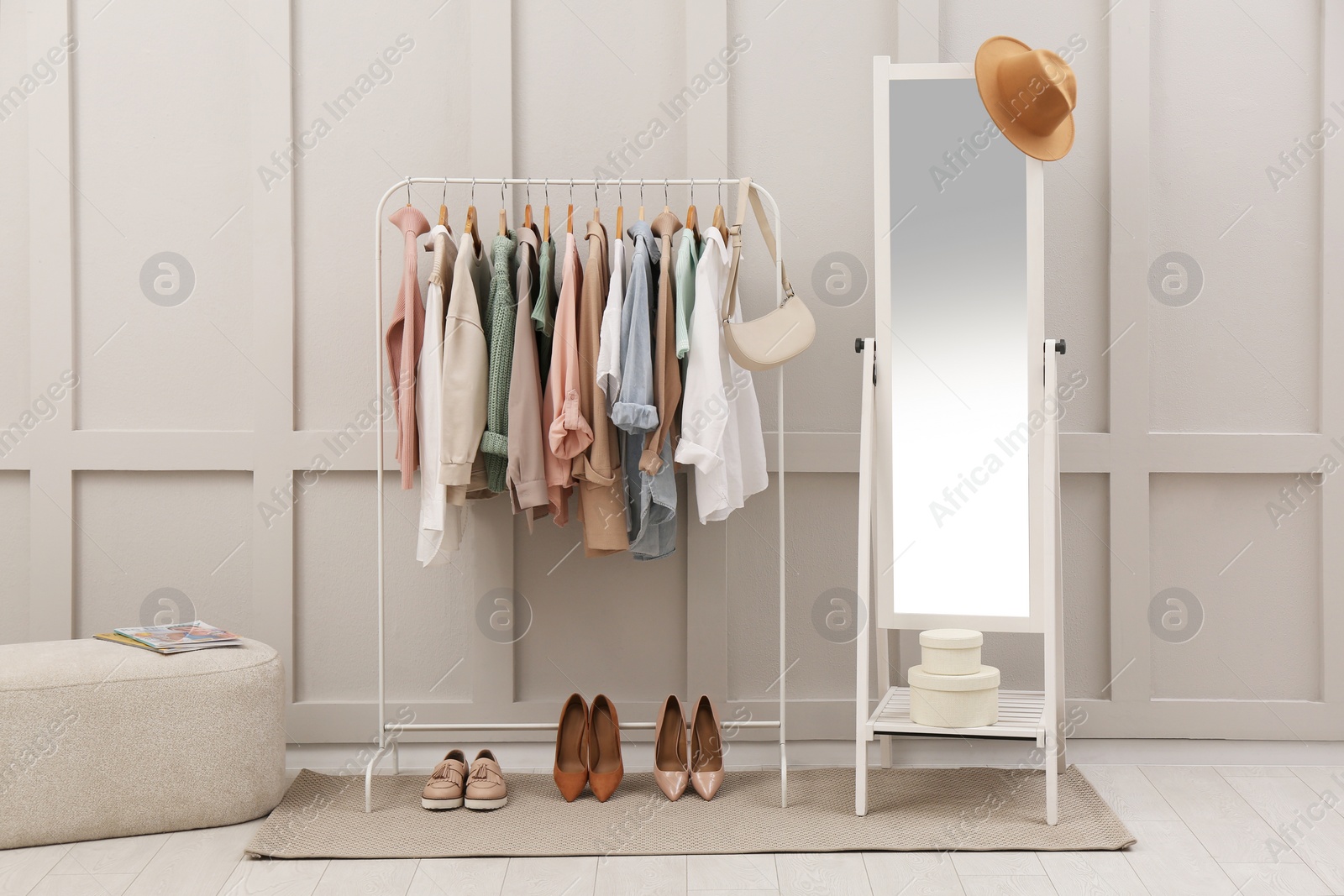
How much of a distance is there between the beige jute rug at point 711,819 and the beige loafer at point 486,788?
24 mm

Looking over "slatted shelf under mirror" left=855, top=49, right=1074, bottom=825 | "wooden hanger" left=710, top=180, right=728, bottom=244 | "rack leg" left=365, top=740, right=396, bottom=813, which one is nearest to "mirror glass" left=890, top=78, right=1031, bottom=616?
"slatted shelf under mirror" left=855, top=49, right=1074, bottom=825

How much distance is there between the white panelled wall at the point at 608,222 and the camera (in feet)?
8.84

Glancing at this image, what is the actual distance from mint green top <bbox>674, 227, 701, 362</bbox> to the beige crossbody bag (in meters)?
0.10

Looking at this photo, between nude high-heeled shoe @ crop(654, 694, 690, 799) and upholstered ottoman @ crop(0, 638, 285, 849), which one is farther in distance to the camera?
nude high-heeled shoe @ crop(654, 694, 690, 799)

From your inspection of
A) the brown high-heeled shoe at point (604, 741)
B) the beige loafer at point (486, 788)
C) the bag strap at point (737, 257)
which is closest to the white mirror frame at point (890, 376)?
the bag strap at point (737, 257)

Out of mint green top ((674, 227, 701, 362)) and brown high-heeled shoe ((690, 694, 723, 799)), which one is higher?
mint green top ((674, 227, 701, 362))

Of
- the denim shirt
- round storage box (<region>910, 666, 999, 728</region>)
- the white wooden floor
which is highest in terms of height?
the denim shirt

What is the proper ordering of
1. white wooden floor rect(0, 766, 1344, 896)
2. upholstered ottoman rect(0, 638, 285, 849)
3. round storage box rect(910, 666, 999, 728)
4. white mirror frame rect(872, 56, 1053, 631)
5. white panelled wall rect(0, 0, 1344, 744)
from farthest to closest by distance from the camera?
white panelled wall rect(0, 0, 1344, 744) → white mirror frame rect(872, 56, 1053, 631) → round storage box rect(910, 666, 999, 728) → upholstered ottoman rect(0, 638, 285, 849) → white wooden floor rect(0, 766, 1344, 896)

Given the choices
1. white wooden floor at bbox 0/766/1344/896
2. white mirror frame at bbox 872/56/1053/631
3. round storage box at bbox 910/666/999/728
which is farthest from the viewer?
white mirror frame at bbox 872/56/1053/631

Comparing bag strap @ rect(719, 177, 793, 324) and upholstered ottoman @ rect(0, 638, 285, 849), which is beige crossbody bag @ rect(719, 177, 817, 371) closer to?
bag strap @ rect(719, 177, 793, 324)

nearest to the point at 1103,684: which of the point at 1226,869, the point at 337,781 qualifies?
the point at 1226,869

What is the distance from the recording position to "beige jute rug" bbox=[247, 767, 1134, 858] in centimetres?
213

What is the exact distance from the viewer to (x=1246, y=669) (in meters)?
2.73

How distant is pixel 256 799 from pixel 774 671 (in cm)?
142
